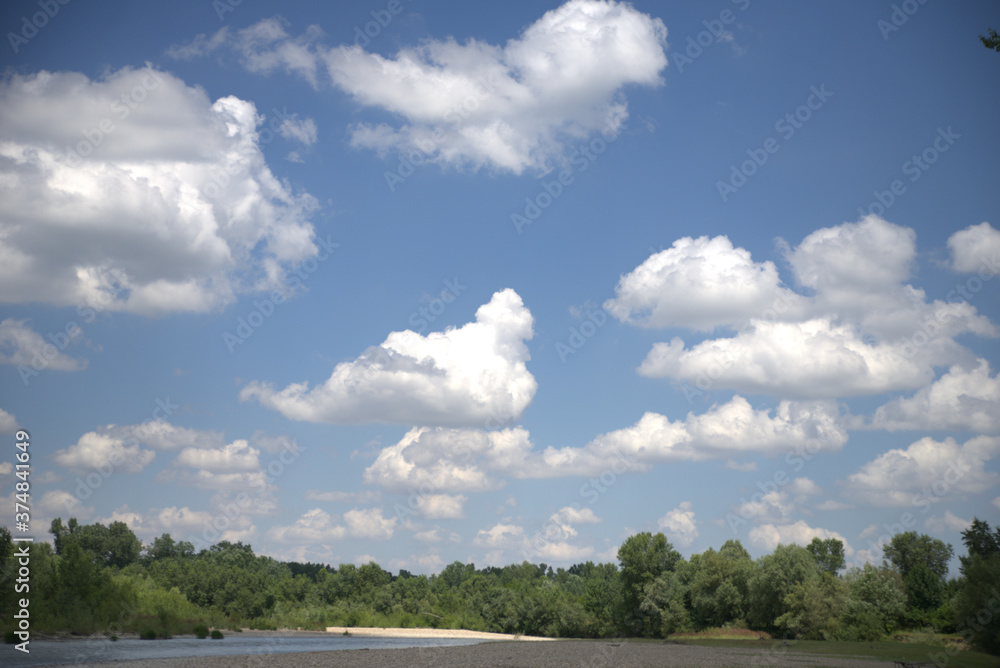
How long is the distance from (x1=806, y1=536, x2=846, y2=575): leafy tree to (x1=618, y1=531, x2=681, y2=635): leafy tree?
36439 millimetres

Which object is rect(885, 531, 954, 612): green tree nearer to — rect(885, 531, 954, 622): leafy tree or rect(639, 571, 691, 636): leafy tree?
rect(885, 531, 954, 622): leafy tree

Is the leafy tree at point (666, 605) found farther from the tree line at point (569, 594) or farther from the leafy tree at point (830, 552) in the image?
the leafy tree at point (830, 552)

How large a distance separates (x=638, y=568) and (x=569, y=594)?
24976mm

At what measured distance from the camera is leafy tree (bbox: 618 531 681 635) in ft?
370

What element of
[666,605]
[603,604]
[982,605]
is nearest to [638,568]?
[666,605]

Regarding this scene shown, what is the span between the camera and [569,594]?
436 ft

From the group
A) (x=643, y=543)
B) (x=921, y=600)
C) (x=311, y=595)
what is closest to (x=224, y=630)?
(x=311, y=595)

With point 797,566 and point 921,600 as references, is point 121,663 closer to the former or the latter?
point 797,566

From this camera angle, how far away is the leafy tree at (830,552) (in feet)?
425

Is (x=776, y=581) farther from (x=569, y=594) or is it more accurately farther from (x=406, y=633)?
(x=406, y=633)

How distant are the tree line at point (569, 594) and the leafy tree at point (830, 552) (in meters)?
0.29

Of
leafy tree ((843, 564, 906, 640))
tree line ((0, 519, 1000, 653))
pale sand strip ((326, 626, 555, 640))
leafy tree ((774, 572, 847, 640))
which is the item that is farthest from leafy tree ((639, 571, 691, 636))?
leafy tree ((843, 564, 906, 640))

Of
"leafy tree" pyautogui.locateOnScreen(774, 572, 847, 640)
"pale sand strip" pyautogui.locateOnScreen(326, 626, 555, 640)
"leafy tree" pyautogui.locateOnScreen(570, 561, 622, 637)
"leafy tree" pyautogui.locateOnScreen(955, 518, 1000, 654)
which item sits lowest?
"pale sand strip" pyautogui.locateOnScreen(326, 626, 555, 640)

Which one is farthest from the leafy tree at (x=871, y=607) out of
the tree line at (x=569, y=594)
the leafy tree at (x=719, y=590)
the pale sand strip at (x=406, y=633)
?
the pale sand strip at (x=406, y=633)
